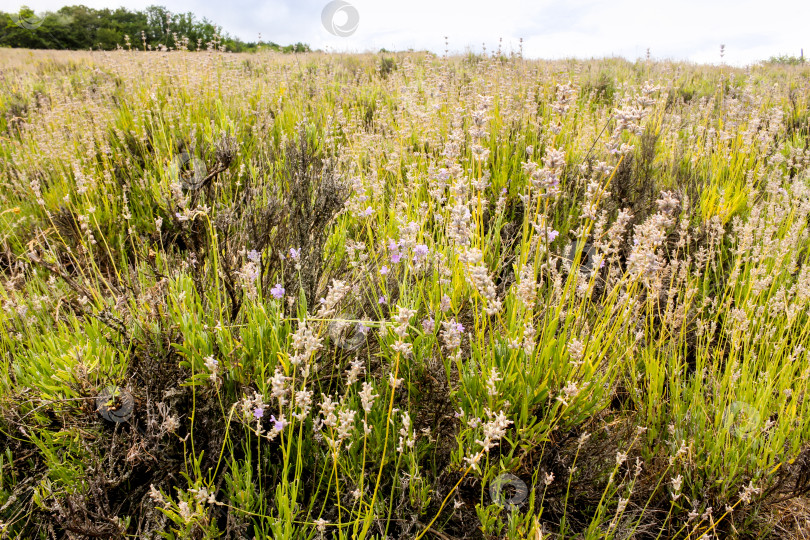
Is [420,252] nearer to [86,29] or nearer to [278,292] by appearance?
[278,292]

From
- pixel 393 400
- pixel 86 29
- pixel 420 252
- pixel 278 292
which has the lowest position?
pixel 393 400

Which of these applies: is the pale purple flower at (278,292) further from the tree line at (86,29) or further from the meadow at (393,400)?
the tree line at (86,29)

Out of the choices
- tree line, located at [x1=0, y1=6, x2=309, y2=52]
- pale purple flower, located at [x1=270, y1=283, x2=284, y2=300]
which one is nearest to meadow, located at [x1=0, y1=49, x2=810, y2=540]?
pale purple flower, located at [x1=270, y1=283, x2=284, y2=300]

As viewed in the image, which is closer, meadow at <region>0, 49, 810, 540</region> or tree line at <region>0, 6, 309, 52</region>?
meadow at <region>0, 49, 810, 540</region>

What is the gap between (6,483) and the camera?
5.47 ft

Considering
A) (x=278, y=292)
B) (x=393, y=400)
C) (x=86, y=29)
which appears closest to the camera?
(x=393, y=400)

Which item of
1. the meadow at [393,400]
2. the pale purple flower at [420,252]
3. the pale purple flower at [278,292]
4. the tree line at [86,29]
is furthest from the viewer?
the tree line at [86,29]

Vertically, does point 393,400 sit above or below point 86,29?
below

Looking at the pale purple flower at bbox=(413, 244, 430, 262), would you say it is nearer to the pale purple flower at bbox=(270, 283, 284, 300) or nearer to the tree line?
the pale purple flower at bbox=(270, 283, 284, 300)

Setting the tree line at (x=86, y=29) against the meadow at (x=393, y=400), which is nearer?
the meadow at (x=393, y=400)

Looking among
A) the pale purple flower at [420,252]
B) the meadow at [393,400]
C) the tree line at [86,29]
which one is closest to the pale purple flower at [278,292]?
the meadow at [393,400]

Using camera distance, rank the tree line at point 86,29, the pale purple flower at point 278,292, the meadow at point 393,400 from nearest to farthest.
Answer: the meadow at point 393,400 < the pale purple flower at point 278,292 < the tree line at point 86,29

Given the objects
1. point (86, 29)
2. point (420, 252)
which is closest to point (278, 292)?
point (420, 252)

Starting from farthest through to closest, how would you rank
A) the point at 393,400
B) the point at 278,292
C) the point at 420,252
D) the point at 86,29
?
the point at 86,29 → the point at 420,252 → the point at 278,292 → the point at 393,400
